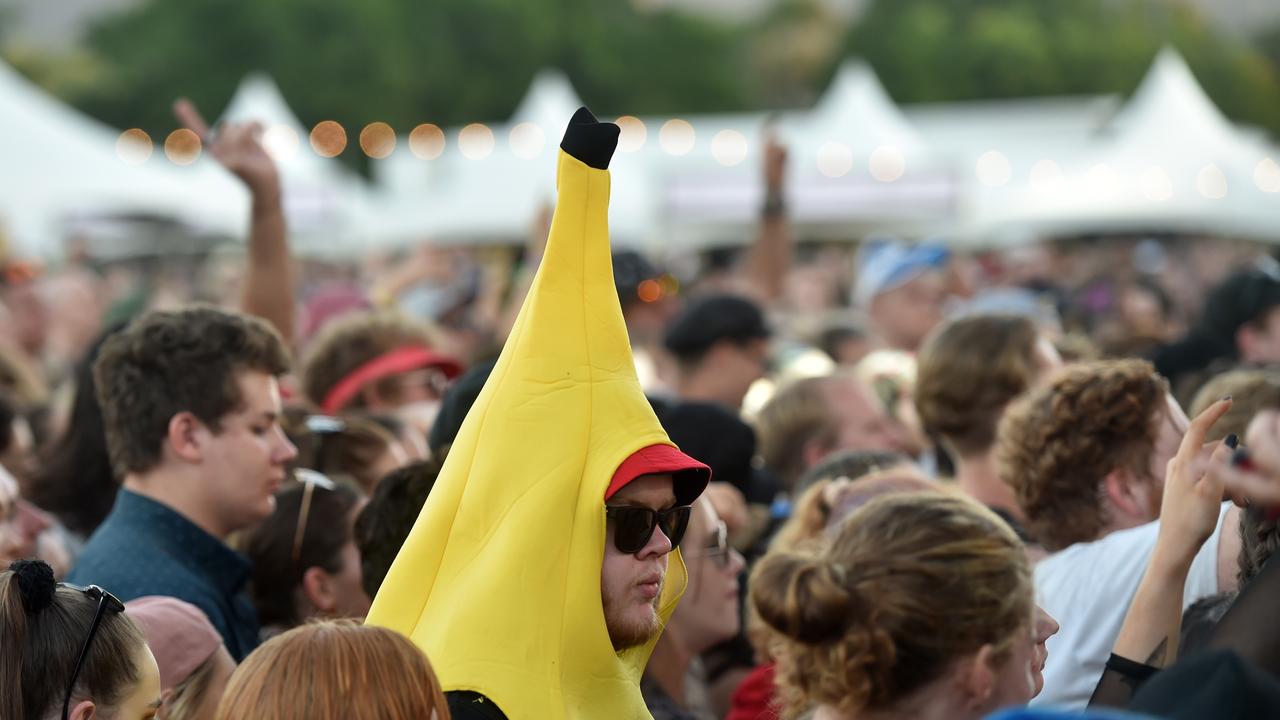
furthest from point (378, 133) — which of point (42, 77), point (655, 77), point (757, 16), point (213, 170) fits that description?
point (757, 16)

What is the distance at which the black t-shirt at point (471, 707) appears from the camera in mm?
2424

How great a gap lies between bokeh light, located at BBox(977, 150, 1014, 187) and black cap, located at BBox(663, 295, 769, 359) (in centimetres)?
2076

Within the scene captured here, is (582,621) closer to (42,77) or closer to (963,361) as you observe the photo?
(963,361)

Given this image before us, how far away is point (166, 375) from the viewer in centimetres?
370

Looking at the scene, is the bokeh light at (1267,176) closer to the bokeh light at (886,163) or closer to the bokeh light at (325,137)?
the bokeh light at (886,163)

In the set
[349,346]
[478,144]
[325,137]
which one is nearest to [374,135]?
[325,137]

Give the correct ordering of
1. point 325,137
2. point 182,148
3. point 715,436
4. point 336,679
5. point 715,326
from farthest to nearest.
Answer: point 325,137 < point 182,148 < point 715,326 < point 715,436 < point 336,679

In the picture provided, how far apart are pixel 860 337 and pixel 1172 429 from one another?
524cm

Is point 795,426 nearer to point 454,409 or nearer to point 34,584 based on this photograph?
point 454,409

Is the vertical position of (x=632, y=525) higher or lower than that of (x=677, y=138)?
lower

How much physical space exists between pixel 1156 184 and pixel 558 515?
1933 centimetres

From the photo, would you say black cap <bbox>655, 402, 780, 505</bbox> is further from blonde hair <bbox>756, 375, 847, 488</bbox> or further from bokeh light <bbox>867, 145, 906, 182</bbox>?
bokeh light <bbox>867, 145, 906, 182</bbox>

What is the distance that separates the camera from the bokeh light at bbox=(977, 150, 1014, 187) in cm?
2709

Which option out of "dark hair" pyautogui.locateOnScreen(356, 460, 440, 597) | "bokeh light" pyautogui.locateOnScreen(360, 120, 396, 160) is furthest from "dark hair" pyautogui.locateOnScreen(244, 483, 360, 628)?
"bokeh light" pyautogui.locateOnScreen(360, 120, 396, 160)
